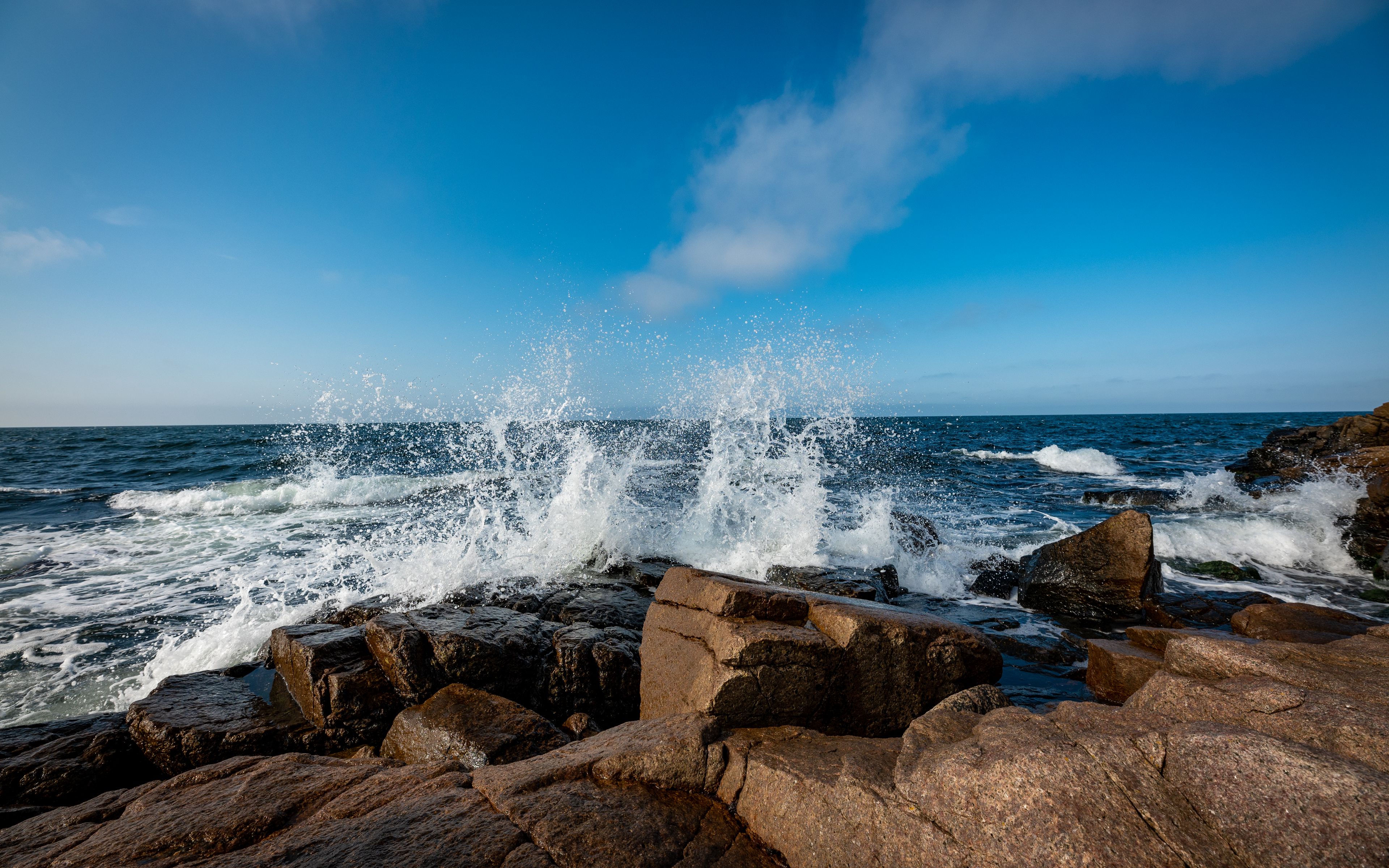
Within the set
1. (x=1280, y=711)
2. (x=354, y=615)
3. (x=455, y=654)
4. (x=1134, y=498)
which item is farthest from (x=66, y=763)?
(x=1134, y=498)

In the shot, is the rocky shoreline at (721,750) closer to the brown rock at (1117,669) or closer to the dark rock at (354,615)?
the brown rock at (1117,669)

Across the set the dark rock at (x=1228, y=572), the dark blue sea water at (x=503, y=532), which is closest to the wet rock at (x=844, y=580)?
the dark blue sea water at (x=503, y=532)

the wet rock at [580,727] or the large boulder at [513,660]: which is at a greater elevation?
the large boulder at [513,660]

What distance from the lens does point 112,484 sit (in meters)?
19.4

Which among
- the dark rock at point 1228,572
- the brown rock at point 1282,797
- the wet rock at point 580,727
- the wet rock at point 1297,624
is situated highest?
the brown rock at point 1282,797

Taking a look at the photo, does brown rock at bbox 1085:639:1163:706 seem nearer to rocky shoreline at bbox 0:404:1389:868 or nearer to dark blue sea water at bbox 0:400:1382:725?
rocky shoreline at bbox 0:404:1389:868

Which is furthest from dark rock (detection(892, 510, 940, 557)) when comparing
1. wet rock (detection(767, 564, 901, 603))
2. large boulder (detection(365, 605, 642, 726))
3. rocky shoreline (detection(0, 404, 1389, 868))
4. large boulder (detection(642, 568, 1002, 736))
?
large boulder (detection(365, 605, 642, 726))

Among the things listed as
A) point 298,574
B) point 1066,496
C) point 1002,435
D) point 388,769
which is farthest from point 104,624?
point 1002,435

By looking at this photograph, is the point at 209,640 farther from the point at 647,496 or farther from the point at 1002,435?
the point at 1002,435

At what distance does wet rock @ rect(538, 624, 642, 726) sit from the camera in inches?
190

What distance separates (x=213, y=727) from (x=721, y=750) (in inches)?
157

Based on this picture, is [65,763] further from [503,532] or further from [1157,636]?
[1157,636]

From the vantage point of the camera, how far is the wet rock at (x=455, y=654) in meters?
4.46

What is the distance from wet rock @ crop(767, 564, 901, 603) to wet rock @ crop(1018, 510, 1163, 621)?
6.25ft
